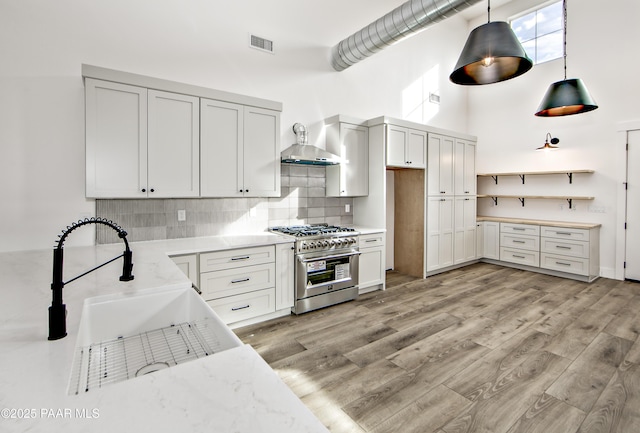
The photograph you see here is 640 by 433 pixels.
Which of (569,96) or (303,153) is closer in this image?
(569,96)

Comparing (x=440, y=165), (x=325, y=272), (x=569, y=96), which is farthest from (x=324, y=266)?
(x=569, y=96)

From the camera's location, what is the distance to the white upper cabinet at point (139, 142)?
2732 mm

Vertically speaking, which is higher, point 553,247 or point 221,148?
point 221,148

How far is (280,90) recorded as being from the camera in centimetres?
416

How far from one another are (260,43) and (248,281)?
9.47 feet

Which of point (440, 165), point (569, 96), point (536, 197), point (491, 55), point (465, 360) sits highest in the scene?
point (569, 96)

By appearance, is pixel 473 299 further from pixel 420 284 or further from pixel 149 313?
pixel 149 313

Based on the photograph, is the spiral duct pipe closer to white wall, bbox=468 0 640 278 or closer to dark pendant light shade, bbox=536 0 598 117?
dark pendant light shade, bbox=536 0 598 117

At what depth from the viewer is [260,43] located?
3.97 m

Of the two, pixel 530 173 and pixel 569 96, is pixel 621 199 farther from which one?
pixel 569 96

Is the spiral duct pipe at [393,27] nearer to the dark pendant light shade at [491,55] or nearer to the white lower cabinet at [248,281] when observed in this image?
the dark pendant light shade at [491,55]

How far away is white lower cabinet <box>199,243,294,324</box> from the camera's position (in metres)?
3.04

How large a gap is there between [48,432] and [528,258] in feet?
21.2

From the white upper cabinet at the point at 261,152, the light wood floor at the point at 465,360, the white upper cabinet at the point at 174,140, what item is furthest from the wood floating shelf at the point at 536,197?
the white upper cabinet at the point at 174,140
